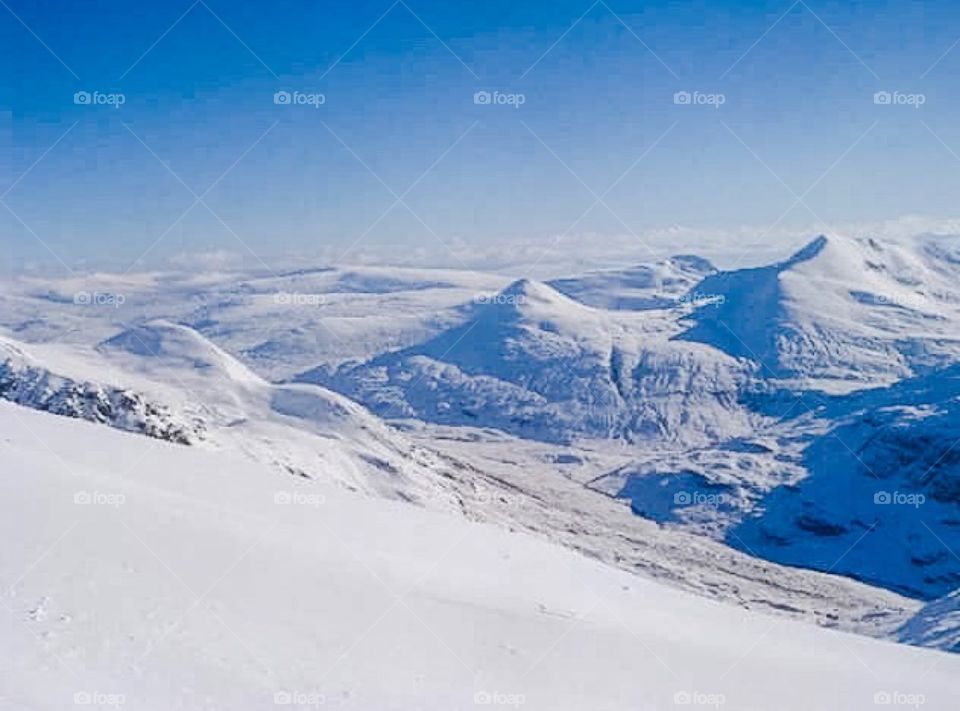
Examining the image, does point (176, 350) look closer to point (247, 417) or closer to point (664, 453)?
point (247, 417)

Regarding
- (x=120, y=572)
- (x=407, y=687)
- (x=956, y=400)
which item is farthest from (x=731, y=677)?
(x=956, y=400)

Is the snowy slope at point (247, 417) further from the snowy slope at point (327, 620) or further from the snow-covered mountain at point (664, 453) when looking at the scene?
the snowy slope at point (327, 620)

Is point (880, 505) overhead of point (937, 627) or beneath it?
beneath

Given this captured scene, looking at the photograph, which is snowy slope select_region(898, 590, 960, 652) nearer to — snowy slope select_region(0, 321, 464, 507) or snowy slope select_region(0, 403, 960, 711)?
snowy slope select_region(0, 403, 960, 711)

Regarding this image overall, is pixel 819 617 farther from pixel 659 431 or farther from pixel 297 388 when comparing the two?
pixel 659 431

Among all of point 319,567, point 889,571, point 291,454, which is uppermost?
point 319,567

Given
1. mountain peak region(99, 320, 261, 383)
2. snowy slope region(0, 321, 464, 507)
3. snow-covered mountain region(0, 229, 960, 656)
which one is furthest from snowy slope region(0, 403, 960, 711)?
mountain peak region(99, 320, 261, 383)

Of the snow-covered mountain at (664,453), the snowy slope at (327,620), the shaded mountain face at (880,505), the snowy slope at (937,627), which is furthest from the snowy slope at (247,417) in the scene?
the shaded mountain face at (880,505)

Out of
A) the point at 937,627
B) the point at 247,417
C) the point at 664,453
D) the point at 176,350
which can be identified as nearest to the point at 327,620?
the point at 937,627
